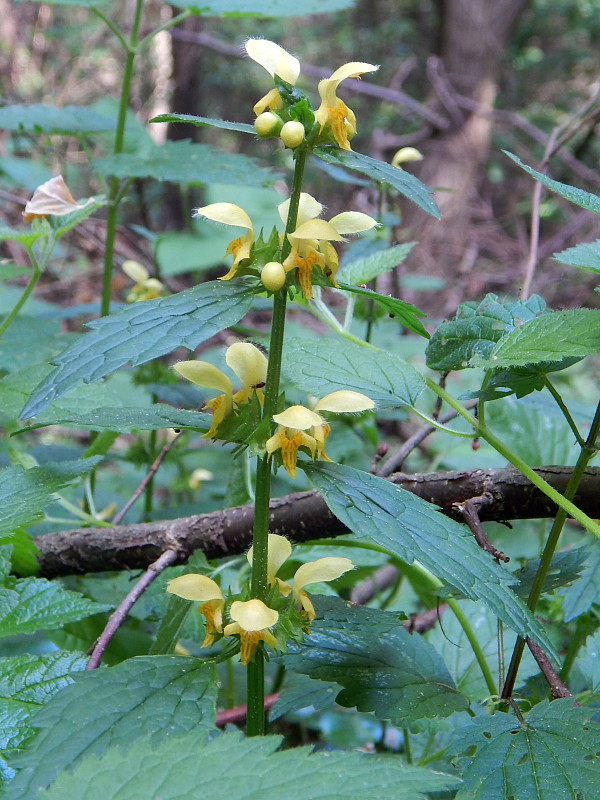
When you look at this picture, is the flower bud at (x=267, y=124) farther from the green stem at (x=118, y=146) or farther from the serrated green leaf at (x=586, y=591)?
the green stem at (x=118, y=146)

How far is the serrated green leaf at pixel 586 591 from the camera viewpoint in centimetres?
83

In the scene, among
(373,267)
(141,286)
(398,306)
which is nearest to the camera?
(398,306)

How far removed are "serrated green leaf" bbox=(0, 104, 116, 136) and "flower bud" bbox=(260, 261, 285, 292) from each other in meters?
1.12

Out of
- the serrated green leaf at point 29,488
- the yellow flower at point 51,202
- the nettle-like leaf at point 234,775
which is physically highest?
the yellow flower at point 51,202

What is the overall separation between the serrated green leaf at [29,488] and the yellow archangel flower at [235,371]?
0.52 feet

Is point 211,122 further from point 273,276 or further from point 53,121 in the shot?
point 53,121

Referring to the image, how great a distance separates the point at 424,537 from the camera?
0.59 meters

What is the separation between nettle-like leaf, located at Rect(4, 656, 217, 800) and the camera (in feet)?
1.72

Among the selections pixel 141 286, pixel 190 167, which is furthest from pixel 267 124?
pixel 141 286

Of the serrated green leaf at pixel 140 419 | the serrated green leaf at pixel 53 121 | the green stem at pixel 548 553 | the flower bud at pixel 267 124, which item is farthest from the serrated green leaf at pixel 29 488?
the serrated green leaf at pixel 53 121

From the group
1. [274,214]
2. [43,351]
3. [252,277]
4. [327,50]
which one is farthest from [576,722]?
[327,50]

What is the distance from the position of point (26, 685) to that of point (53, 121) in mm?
1284

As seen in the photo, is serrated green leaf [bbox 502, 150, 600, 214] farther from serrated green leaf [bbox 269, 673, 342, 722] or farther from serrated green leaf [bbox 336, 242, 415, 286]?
serrated green leaf [bbox 269, 673, 342, 722]

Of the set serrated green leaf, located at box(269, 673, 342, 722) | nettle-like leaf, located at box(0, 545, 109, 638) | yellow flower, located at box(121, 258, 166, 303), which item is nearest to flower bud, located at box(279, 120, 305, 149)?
nettle-like leaf, located at box(0, 545, 109, 638)
